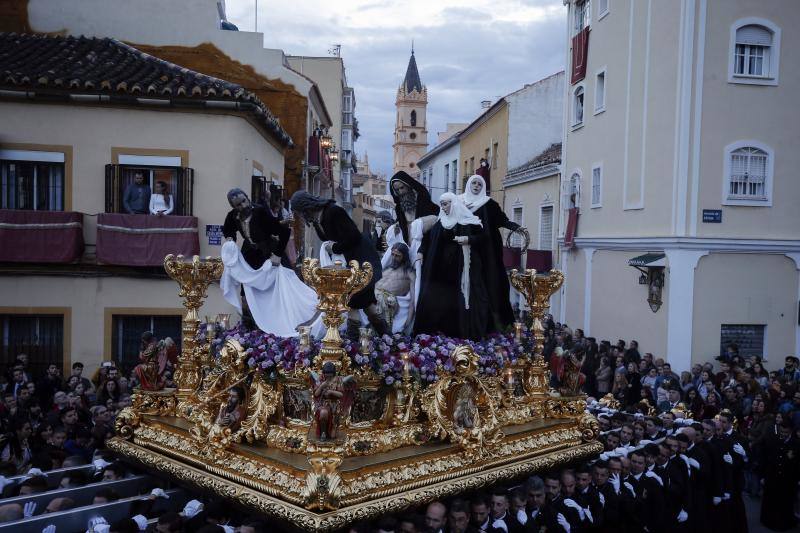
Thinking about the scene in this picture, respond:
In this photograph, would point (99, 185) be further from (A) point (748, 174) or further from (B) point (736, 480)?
(A) point (748, 174)

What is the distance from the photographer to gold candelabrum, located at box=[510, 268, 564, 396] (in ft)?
27.6

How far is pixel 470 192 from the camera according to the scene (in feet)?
26.7

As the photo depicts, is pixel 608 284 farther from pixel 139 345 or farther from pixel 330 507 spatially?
pixel 330 507

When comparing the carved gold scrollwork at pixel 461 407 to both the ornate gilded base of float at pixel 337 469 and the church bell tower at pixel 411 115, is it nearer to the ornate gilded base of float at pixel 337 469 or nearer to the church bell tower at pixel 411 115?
the ornate gilded base of float at pixel 337 469

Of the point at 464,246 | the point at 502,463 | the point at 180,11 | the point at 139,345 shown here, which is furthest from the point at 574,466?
the point at 180,11

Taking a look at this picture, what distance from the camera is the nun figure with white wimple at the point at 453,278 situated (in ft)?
25.2

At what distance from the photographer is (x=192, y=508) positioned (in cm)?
609

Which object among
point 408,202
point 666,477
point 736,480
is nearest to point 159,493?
point 408,202

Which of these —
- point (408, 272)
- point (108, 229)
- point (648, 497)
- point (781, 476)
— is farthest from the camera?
point (108, 229)

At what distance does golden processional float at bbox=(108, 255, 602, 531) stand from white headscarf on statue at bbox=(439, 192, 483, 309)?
39.1 inches

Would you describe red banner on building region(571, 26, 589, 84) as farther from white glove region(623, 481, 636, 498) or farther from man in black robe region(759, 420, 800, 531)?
white glove region(623, 481, 636, 498)

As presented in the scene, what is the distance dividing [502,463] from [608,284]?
509 inches

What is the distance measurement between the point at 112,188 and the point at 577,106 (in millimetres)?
13731

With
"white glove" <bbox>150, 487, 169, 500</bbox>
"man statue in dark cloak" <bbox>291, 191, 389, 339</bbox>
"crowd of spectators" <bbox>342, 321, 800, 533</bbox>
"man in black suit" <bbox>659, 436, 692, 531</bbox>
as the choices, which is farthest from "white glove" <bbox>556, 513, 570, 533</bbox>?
"white glove" <bbox>150, 487, 169, 500</bbox>
